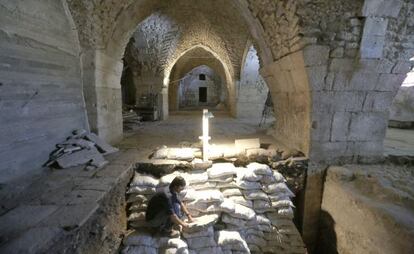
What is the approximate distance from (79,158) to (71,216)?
153cm

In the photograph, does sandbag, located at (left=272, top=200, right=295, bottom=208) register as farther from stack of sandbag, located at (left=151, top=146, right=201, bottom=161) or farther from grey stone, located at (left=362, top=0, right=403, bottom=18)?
grey stone, located at (left=362, top=0, right=403, bottom=18)

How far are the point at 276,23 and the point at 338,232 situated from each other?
3469 mm

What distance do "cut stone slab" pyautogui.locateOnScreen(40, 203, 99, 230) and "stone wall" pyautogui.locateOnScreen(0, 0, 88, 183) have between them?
1.03 m

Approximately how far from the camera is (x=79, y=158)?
10.7ft

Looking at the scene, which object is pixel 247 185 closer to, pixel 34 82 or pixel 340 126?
pixel 340 126

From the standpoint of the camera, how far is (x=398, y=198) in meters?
2.55

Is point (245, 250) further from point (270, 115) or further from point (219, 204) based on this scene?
point (270, 115)

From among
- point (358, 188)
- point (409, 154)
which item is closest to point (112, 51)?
point (358, 188)

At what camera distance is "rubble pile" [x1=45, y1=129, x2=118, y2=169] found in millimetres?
3090

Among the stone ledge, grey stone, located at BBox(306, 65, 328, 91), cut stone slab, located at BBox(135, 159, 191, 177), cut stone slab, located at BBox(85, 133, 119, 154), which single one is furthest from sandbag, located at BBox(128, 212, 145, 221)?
grey stone, located at BBox(306, 65, 328, 91)

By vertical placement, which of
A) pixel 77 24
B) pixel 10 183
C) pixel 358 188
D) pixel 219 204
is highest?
pixel 77 24

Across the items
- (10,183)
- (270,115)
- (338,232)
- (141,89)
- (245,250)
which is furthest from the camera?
(270,115)

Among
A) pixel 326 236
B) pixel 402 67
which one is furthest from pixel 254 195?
pixel 402 67

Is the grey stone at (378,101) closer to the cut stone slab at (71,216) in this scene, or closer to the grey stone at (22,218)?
the cut stone slab at (71,216)
